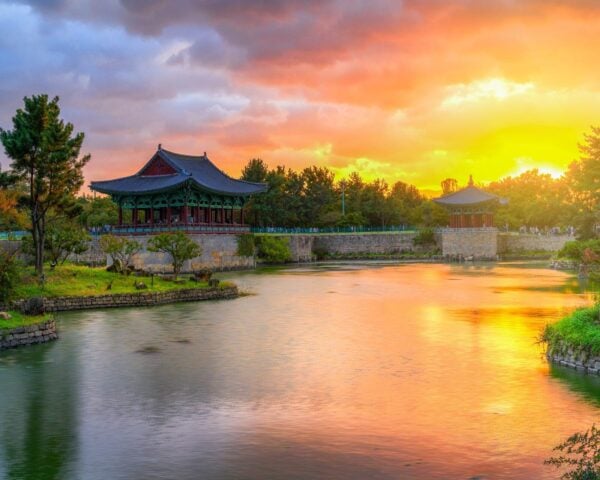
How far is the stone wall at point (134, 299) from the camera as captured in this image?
105 ft

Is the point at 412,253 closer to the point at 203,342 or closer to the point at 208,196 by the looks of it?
the point at 208,196

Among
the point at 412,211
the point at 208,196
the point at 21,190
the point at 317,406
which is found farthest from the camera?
the point at 412,211

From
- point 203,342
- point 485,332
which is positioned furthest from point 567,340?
point 203,342

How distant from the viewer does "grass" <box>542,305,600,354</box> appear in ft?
56.1

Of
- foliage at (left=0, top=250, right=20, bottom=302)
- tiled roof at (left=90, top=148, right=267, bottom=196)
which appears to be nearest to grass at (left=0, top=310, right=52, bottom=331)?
foliage at (left=0, top=250, right=20, bottom=302)

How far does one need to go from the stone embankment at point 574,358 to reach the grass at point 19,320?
16706 mm

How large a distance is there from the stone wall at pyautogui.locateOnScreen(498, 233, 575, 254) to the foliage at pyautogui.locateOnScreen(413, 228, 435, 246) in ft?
25.7

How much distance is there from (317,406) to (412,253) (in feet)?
226

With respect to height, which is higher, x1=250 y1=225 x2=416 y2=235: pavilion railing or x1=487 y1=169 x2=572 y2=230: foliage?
x1=487 y1=169 x2=572 y2=230: foliage

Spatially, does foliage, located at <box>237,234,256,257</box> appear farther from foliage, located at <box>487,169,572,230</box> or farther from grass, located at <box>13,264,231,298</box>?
foliage, located at <box>487,169,572,230</box>

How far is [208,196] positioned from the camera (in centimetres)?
6397

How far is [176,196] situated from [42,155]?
92.5 ft

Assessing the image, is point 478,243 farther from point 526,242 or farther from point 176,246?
point 176,246

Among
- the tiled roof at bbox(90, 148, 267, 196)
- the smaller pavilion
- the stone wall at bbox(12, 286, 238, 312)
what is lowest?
the stone wall at bbox(12, 286, 238, 312)
